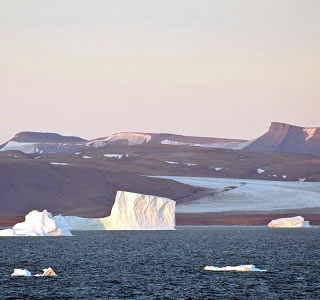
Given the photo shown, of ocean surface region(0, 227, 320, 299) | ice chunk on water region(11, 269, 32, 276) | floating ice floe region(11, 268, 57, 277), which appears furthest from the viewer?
ice chunk on water region(11, 269, 32, 276)

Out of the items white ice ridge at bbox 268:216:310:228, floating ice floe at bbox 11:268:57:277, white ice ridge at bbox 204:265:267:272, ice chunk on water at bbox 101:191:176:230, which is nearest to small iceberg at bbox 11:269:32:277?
floating ice floe at bbox 11:268:57:277

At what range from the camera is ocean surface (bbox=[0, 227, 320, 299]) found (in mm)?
51625

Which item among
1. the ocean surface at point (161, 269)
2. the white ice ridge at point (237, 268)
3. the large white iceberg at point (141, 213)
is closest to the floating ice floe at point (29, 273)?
the ocean surface at point (161, 269)

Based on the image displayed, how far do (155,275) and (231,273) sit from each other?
491 centimetres

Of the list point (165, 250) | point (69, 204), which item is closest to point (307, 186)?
point (69, 204)

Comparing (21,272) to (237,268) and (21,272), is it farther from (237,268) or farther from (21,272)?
(237,268)

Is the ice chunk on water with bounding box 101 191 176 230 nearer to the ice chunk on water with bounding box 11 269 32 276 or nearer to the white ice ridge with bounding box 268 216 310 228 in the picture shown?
the white ice ridge with bounding box 268 216 310 228

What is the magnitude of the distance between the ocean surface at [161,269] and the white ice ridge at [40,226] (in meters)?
3.60

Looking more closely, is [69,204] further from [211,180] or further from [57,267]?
[57,267]

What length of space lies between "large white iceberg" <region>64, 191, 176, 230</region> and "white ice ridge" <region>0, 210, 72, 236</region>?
1200 cm

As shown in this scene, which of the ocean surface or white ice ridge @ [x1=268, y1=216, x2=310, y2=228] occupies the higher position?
the ocean surface

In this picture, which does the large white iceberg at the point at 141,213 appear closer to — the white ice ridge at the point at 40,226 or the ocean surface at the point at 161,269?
the white ice ridge at the point at 40,226

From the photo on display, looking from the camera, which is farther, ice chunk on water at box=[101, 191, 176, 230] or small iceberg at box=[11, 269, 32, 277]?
ice chunk on water at box=[101, 191, 176, 230]

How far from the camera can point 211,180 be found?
200 metres
